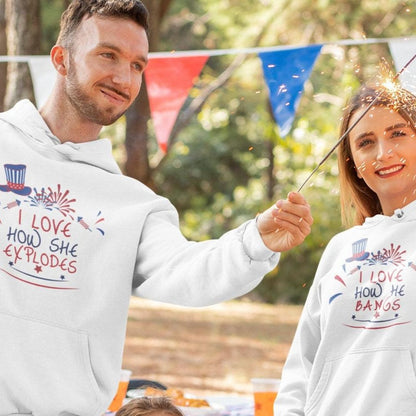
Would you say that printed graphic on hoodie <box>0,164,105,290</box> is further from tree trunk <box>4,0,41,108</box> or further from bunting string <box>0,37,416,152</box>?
tree trunk <box>4,0,41,108</box>

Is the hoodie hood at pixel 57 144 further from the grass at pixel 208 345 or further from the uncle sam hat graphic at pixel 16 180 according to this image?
the grass at pixel 208 345

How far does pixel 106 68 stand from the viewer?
208cm

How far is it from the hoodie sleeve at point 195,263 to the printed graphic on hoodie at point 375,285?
1.72 ft

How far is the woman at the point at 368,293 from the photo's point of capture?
2148 millimetres

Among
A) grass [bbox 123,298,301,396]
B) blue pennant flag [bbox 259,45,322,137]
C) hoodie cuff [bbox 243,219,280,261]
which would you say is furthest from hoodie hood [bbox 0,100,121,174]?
grass [bbox 123,298,301,396]

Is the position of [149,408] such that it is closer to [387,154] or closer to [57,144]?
[57,144]

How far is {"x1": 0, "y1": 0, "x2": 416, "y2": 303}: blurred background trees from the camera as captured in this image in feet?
36.4

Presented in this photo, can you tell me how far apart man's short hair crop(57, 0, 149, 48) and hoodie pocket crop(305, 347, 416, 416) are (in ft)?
3.32

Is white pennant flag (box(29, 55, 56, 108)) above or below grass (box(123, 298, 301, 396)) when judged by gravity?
above

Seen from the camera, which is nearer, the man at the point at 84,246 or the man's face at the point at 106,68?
the man at the point at 84,246

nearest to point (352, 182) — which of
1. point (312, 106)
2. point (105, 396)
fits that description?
point (105, 396)

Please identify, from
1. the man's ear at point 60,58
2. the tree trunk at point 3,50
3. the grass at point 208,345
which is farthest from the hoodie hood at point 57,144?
the tree trunk at point 3,50

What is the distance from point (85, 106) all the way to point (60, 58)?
19cm

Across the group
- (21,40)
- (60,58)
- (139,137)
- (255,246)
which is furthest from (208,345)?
(255,246)
